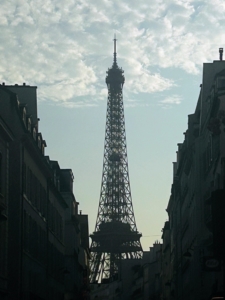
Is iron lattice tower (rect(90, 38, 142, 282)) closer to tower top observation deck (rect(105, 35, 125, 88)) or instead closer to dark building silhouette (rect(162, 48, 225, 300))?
tower top observation deck (rect(105, 35, 125, 88))

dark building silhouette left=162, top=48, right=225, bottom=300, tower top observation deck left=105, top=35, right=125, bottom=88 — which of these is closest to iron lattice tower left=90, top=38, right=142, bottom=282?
tower top observation deck left=105, top=35, right=125, bottom=88

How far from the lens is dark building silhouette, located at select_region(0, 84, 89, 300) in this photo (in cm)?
3831

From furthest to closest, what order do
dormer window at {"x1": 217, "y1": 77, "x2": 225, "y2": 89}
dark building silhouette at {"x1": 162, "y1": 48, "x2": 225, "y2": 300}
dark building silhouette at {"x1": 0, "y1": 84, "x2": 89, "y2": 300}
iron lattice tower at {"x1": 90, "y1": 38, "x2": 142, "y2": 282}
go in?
1. iron lattice tower at {"x1": 90, "y1": 38, "x2": 142, "y2": 282}
2. dormer window at {"x1": 217, "y1": 77, "x2": 225, "y2": 89}
3. dark building silhouette at {"x1": 0, "y1": 84, "x2": 89, "y2": 300}
4. dark building silhouette at {"x1": 162, "y1": 48, "x2": 225, "y2": 300}

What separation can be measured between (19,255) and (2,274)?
3363 mm

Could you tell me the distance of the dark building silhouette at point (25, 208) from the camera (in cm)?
3831

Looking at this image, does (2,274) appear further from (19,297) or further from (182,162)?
(182,162)

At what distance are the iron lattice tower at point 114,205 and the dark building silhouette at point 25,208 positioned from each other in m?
104

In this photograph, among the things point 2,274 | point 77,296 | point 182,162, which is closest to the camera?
point 2,274

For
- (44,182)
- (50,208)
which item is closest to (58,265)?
(50,208)

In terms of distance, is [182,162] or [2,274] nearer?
[2,274]

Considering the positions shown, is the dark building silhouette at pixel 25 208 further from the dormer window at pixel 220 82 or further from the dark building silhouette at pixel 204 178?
the dormer window at pixel 220 82

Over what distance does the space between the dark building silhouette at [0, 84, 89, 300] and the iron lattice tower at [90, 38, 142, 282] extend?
104327 mm

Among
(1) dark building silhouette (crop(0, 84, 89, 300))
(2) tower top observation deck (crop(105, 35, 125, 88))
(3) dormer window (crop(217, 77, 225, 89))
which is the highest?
(2) tower top observation deck (crop(105, 35, 125, 88))

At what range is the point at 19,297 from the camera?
40.0 metres
